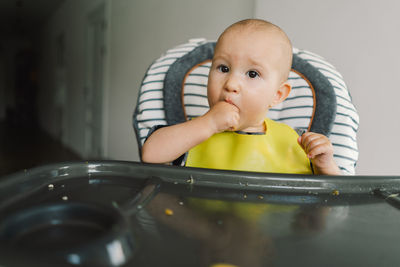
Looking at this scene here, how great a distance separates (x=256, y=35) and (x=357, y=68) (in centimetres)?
75

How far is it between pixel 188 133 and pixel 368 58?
90 cm

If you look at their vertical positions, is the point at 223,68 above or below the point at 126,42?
below

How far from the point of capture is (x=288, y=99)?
3.39 ft

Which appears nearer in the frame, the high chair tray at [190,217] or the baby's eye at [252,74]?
the high chair tray at [190,217]

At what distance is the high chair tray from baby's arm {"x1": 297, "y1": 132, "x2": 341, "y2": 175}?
10 centimetres

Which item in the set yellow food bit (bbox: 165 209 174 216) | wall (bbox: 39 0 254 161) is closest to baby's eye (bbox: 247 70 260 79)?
yellow food bit (bbox: 165 209 174 216)

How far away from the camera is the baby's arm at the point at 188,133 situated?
0.74m

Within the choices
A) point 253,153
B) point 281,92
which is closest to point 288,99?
point 281,92

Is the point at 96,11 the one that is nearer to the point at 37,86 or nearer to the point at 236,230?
the point at 236,230

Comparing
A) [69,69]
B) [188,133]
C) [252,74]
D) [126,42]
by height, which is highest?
[126,42]

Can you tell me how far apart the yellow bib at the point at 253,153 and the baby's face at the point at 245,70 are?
95mm

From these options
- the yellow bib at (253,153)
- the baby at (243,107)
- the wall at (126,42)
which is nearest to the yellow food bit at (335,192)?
the baby at (243,107)

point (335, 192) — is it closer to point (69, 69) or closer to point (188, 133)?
point (188, 133)

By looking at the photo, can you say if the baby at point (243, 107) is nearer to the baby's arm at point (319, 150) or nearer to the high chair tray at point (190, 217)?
the baby's arm at point (319, 150)
